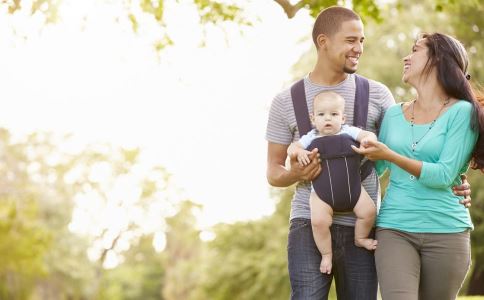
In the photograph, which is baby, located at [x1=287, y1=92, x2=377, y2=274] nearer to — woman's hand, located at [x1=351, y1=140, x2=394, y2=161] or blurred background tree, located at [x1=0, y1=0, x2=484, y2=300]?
woman's hand, located at [x1=351, y1=140, x2=394, y2=161]

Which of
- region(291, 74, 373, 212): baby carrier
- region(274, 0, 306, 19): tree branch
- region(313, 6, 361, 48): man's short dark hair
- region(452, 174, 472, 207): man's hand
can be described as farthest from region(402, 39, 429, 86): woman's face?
region(274, 0, 306, 19): tree branch

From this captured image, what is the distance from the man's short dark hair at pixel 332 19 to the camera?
5.05 metres

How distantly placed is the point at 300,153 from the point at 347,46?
0.66m

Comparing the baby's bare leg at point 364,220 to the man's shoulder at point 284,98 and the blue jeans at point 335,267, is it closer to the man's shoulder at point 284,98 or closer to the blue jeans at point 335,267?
the blue jeans at point 335,267

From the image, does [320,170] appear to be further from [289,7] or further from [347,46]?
[289,7]

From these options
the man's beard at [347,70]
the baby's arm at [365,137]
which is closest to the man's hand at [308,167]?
the baby's arm at [365,137]

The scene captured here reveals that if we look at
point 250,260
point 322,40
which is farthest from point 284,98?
point 250,260

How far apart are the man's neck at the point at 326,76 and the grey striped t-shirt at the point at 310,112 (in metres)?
0.03

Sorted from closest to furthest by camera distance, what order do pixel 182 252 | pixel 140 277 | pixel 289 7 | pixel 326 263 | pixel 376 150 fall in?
1. pixel 376 150
2. pixel 326 263
3. pixel 289 7
4. pixel 182 252
5. pixel 140 277

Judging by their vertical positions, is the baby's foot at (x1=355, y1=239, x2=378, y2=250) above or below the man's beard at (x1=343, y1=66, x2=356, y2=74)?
below

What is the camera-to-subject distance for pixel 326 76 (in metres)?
5.12

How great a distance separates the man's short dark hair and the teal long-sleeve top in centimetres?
64

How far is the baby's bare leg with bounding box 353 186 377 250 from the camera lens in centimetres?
488

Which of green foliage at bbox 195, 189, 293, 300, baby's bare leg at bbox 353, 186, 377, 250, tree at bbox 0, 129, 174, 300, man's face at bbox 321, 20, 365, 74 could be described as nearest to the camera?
baby's bare leg at bbox 353, 186, 377, 250
